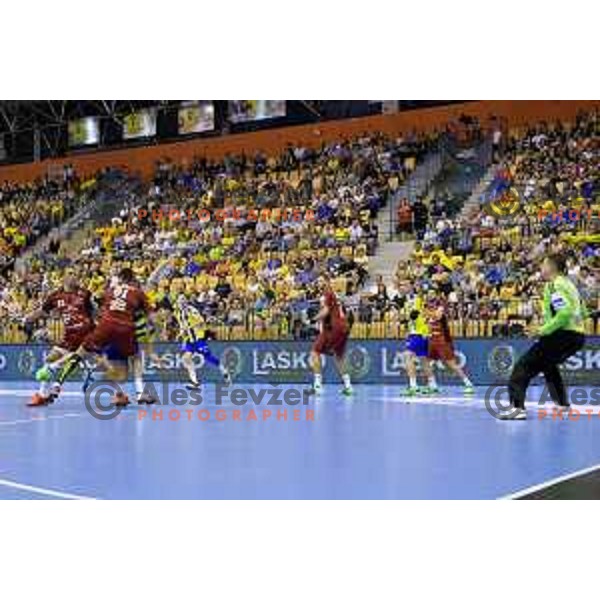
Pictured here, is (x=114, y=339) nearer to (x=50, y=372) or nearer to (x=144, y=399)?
(x=144, y=399)

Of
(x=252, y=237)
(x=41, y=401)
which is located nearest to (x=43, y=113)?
(x=252, y=237)

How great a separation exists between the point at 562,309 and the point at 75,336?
6.22m

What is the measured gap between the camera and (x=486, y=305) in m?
16.0

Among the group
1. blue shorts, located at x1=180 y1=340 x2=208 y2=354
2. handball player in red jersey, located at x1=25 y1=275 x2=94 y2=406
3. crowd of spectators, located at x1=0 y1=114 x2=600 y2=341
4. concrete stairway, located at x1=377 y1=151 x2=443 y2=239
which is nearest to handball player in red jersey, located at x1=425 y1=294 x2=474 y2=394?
crowd of spectators, located at x1=0 y1=114 x2=600 y2=341

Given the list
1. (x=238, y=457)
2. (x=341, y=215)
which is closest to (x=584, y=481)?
(x=238, y=457)

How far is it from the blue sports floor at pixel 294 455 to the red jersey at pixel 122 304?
45.7 inches

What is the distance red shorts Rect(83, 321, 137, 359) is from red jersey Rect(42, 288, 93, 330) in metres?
0.47

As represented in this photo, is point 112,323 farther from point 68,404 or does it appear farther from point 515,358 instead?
point 515,358

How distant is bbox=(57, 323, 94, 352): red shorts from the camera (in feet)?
38.7

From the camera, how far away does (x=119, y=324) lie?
11.3 m

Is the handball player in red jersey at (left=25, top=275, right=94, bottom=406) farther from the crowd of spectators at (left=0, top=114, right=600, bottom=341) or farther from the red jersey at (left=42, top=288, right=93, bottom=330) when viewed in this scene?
the crowd of spectators at (left=0, top=114, right=600, bottom=341)

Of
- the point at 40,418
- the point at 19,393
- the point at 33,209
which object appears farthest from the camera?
the point at 33,209
